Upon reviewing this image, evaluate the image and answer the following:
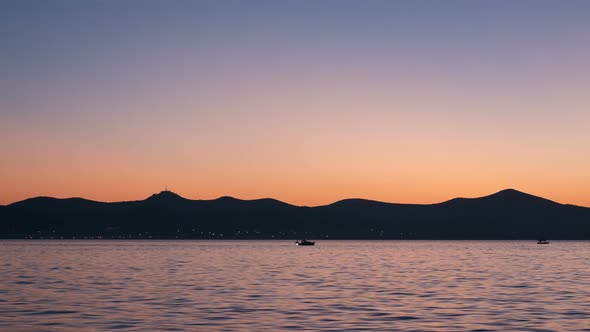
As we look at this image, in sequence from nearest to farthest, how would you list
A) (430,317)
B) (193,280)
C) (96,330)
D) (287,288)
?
(96,330) < (430,317) < (287,288) < (193,280)

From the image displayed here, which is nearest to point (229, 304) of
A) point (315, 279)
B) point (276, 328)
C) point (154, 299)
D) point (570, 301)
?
point (154, 299)

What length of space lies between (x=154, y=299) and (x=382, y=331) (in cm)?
2404

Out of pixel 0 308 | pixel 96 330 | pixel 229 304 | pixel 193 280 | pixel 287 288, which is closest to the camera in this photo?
pixel 96 330

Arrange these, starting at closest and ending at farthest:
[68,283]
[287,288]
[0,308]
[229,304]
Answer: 1. [0,308]
2. [229,304]
3. [287,288]
4. [68,283]

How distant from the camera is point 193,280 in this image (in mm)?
86188

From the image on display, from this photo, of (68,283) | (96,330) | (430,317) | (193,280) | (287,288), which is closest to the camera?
(96,330)

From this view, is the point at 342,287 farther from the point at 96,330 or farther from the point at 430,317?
the point at 96,330

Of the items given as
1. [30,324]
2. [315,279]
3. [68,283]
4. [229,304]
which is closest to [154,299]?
[229,304]

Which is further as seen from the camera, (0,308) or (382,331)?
(0,308)

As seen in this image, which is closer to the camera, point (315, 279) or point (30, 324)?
point (30, 324)

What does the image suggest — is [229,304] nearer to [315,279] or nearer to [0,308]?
[0,308]

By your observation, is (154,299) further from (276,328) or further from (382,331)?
(382,331)

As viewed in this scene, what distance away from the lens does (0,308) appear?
176 ft

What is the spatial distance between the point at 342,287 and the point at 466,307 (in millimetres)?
20857
